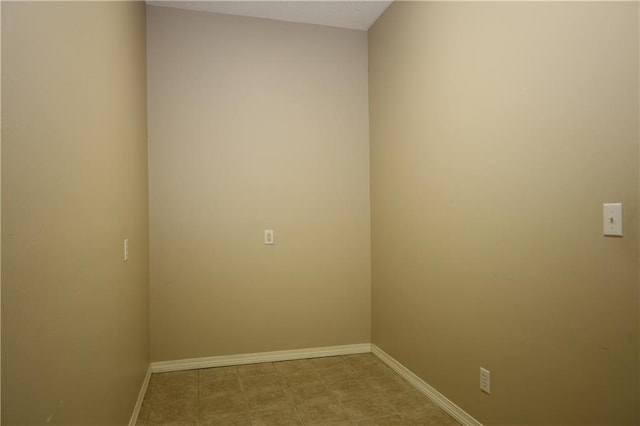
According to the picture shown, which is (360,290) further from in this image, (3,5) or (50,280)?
(3,5)

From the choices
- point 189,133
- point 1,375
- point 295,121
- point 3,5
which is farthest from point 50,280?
point 295,121

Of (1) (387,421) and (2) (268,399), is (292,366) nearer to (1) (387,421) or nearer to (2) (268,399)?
(2) (268,399)

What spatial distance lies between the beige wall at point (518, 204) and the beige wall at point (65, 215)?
5.90 ft

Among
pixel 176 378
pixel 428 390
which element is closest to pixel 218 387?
pixel 176 378

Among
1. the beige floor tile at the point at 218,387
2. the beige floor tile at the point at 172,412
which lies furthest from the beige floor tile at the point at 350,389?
the beige floor tile at the point at 172,412

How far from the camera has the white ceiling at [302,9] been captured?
3021 millimetres

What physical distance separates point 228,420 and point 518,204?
6.47 feet

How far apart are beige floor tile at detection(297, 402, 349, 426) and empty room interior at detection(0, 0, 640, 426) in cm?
12

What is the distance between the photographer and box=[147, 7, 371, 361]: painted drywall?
10.1 feet

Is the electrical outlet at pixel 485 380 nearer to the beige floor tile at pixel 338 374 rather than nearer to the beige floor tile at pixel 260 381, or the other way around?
the beige floor tile at pixel 338 374

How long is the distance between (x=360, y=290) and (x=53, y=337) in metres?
2.63

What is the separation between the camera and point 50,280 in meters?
1.09

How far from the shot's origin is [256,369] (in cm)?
309

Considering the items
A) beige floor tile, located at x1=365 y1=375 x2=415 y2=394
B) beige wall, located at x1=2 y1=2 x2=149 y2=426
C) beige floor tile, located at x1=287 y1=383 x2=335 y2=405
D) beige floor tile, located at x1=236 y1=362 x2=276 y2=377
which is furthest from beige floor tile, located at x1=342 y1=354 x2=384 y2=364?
beige wall, located at x1=2 y1=2 x2=149 y2=426
